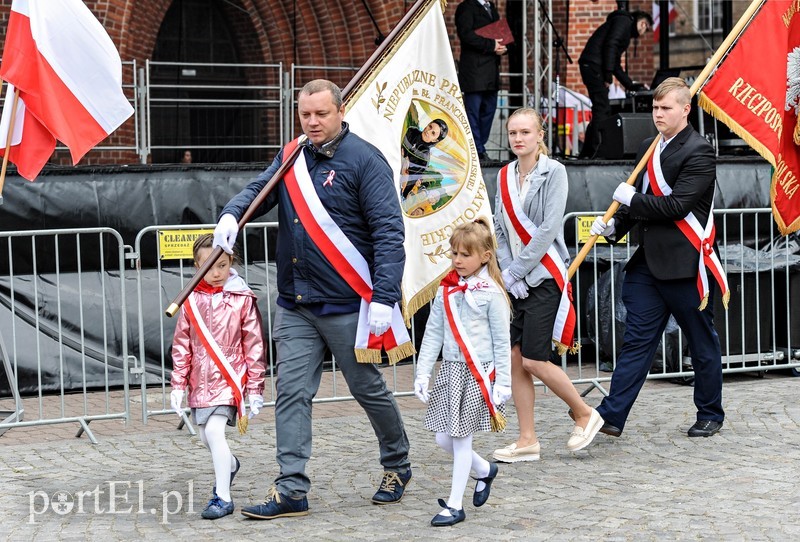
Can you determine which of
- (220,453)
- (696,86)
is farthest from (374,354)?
(696,86)

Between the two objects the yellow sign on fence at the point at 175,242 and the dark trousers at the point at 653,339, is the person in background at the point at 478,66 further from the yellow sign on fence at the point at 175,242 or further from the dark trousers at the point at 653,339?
the dark trousers at the point at 653,339

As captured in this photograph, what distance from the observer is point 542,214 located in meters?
6.46

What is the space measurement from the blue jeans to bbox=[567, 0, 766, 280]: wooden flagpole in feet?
5.06

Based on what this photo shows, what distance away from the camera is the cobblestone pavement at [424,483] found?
531 cm

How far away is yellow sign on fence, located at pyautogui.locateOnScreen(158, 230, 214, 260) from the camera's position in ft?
26.8

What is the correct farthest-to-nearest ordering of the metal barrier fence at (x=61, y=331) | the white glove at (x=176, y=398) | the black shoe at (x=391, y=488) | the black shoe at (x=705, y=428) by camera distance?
1. the metal barrier fence at (x=61, y=331)
2. the black shoe at (x=705, y=428)
3. the black shoe at (x=391, y=488)
4. the white glove at (x=176, y=398)

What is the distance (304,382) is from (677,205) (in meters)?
2.41

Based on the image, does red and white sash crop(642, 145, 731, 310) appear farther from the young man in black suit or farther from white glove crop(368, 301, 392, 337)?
white glove crop(368, 301, 392, 337)

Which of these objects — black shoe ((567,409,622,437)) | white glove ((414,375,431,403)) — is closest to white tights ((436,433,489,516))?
white glove ((414,375,431,403))

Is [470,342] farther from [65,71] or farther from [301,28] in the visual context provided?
[301,28]

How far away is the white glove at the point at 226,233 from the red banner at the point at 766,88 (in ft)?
10.6

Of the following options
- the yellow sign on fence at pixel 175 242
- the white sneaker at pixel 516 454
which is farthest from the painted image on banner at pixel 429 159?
the yellow sign on fence at pixel 175 242

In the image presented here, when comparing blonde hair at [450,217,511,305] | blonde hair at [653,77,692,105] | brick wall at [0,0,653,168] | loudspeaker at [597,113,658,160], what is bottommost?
blonde hair at [450,217,511,305]

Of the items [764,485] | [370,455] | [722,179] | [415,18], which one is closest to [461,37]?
[722,179]
